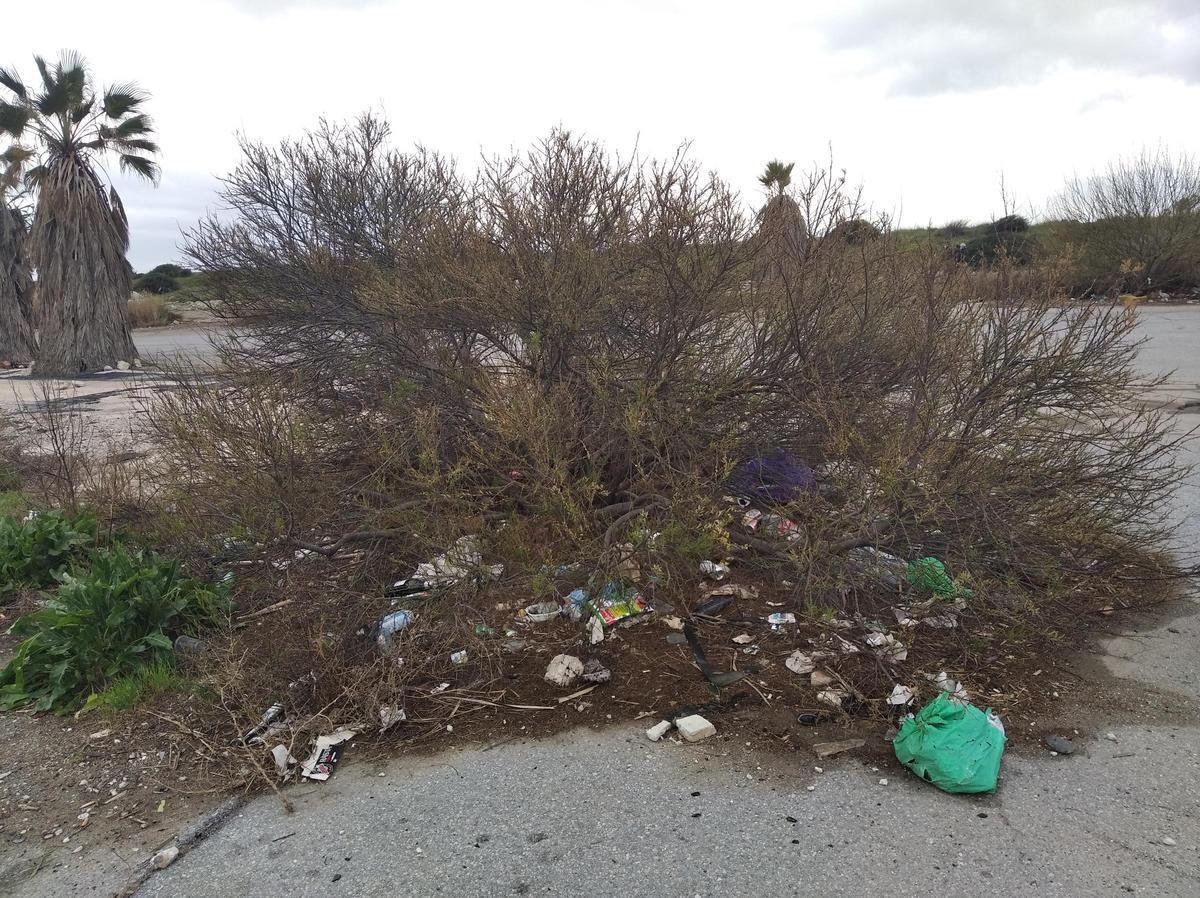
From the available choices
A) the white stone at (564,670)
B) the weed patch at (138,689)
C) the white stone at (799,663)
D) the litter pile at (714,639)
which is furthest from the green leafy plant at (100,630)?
the white stone at (799,663)

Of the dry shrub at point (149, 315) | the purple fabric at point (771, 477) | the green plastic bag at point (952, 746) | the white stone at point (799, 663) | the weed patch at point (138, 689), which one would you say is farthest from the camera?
the dry shrub at point (149, 315)

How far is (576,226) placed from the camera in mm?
4566

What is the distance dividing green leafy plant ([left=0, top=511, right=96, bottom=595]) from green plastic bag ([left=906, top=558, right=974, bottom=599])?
16.4 feet

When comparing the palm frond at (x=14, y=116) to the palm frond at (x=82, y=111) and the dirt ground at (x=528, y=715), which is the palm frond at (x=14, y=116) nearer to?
the palm frond at (x=82, y=111)

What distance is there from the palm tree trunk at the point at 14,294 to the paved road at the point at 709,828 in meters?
24.3

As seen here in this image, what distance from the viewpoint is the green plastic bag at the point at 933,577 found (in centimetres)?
384

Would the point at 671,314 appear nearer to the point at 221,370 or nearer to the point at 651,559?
the point at 651,559

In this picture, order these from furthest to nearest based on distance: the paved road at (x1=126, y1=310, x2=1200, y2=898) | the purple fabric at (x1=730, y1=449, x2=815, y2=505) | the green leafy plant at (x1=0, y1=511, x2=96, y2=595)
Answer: the green leafy plant at (x1=0, y1=511, x2=96, y2=595) → the purple fabric at (x1=730, y1=449, x2=815, y2=505) → the paved road at (x1=126, y1=310, x2=1200, y2=898)

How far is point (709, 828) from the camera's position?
2549mm

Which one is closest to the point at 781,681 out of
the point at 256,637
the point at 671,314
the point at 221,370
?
the point at 671,314

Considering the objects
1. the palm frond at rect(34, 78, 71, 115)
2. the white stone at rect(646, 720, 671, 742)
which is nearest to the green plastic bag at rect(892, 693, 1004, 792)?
the white stone at rect(646, 720, 671, 742)

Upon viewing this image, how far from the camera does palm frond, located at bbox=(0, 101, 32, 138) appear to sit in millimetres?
18391

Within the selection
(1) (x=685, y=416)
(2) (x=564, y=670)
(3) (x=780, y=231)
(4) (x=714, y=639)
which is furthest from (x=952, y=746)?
(3) (x=780, y=231)

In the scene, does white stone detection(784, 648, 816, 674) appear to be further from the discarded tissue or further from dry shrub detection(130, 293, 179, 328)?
dry shrub detection(130, 293, 179, 328)
